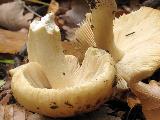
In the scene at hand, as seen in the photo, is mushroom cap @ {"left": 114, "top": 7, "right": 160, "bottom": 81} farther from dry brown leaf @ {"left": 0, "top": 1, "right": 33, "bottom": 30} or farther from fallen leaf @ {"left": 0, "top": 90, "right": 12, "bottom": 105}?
dry brown leaf @ {"left": 0, "top": 1, "right": 33, "bottom": 30}

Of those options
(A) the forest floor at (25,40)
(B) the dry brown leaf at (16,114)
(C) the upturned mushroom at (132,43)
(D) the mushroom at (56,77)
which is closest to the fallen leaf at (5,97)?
(A) the forest floor at (25,40)

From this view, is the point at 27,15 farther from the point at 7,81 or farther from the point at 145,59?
the point at 145,59

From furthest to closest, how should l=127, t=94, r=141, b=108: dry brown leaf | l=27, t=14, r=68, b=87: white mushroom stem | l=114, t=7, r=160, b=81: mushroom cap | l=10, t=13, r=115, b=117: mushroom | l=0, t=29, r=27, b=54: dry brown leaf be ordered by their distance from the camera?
l=0, t=29, r=27, b=54: dry brown leaf
l=127, t=94, r=141, b=108: dry brown leaf
l=27, t=14, r=68, b=87: white mushroom stem
l=114, t=7, r=160, b=81: mushroom cap
l=10, t=13, r=115, b=117: mushroom

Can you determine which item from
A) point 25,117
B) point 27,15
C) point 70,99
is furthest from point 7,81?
point 27,15

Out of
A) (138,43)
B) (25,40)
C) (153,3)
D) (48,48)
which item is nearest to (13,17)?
(25,40)

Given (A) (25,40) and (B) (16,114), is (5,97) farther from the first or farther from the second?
(A) (25,40)

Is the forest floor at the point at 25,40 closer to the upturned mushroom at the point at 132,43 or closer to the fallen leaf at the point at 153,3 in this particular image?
the fallen leaf at the point at 153,3

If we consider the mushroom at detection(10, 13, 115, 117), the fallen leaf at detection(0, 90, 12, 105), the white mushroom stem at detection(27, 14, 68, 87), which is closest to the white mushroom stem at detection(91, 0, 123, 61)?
the mushroom at detection(10, 13, 115, 117)
